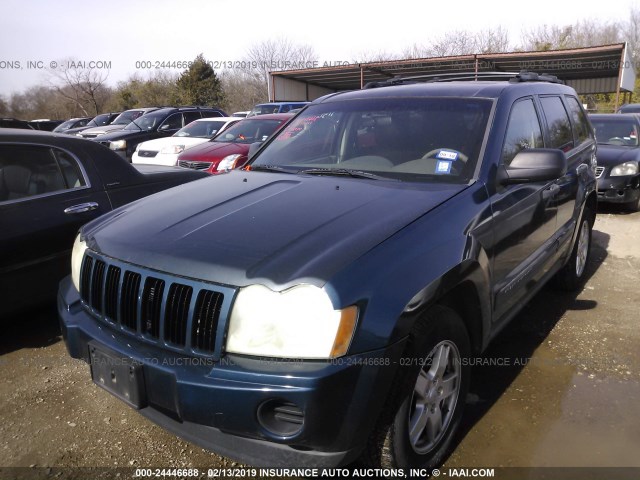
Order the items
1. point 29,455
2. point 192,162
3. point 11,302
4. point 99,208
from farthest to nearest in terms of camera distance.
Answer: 1. point 192,162
2. point 99,208
3. point 11,302
4. point 29,455

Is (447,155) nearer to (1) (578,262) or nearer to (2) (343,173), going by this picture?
(2) (343,173)

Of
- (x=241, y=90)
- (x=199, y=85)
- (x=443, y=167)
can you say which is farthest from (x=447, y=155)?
(x=241, y=90)

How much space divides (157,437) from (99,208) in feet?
6.64

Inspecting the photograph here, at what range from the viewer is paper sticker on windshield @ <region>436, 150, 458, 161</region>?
2855 mm

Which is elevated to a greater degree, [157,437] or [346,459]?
[346,459]

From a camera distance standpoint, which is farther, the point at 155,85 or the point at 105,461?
the point at 155,85

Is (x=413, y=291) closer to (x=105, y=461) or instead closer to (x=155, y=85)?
(x=105, y=461)

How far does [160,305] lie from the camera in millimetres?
2061

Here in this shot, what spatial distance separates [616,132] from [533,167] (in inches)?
296

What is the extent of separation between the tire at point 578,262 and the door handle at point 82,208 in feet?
12.9

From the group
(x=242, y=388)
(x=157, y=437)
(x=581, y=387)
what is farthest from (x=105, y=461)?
(x=581, y=387)

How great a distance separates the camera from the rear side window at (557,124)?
12.4 ft

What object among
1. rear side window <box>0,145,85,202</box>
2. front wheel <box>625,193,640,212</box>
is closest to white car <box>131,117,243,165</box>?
rear side window <box>0,145,85,202</box>

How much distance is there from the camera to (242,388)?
1820 mm
